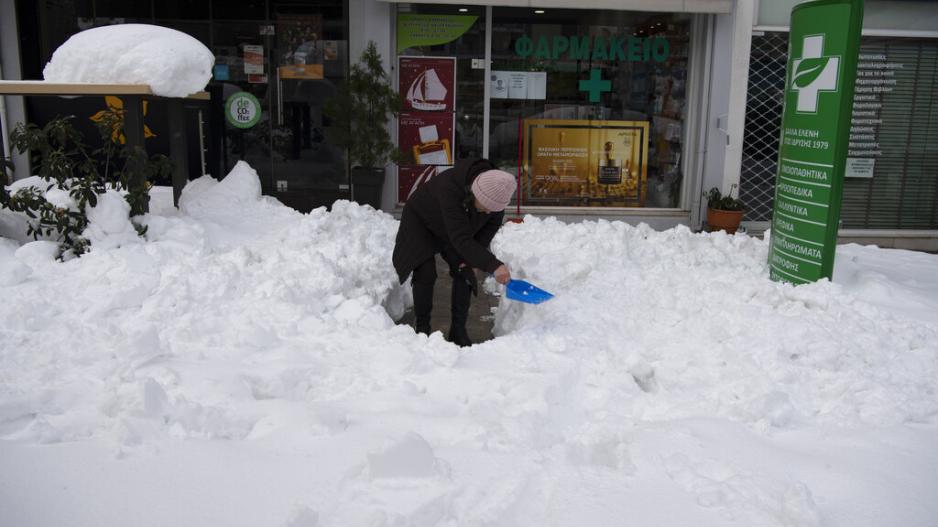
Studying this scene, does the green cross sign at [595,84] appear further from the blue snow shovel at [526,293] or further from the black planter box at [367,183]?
the blue snow shovel at [526,293]

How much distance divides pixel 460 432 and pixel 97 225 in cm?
343

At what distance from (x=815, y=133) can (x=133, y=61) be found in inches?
195

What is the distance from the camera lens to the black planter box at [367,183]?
989 centimetres

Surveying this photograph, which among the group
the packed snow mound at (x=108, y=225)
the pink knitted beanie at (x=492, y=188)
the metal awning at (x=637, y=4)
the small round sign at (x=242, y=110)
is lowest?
the packed snow mound at (x=108, y=225)

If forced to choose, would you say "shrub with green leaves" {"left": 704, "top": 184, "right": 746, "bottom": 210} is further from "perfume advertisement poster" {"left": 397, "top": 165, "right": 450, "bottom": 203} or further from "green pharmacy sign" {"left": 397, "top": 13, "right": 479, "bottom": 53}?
"green pharmacy sign" {"left": 397, "top": 13, "right": 479, "bottom": 53}

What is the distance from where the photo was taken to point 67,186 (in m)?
5.63

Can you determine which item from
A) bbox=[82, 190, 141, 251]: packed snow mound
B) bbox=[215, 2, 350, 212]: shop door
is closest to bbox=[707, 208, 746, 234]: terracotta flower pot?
bbox=[215, 2, 350, 212]: shop door

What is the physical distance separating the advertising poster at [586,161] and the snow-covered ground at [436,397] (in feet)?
15.9

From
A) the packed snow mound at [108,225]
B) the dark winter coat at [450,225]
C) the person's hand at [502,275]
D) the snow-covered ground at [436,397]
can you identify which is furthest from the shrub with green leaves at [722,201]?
the packed snow mound at [108,225]

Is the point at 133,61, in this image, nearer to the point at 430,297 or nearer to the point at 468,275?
the point at 430,297

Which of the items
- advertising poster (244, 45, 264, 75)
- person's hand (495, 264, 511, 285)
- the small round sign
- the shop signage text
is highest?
the shop signage text

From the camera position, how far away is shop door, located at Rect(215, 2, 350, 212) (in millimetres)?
10273

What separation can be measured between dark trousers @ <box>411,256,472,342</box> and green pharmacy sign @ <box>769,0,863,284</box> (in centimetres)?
234

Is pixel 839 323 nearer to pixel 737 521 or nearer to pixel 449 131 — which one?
pixel 737 521
